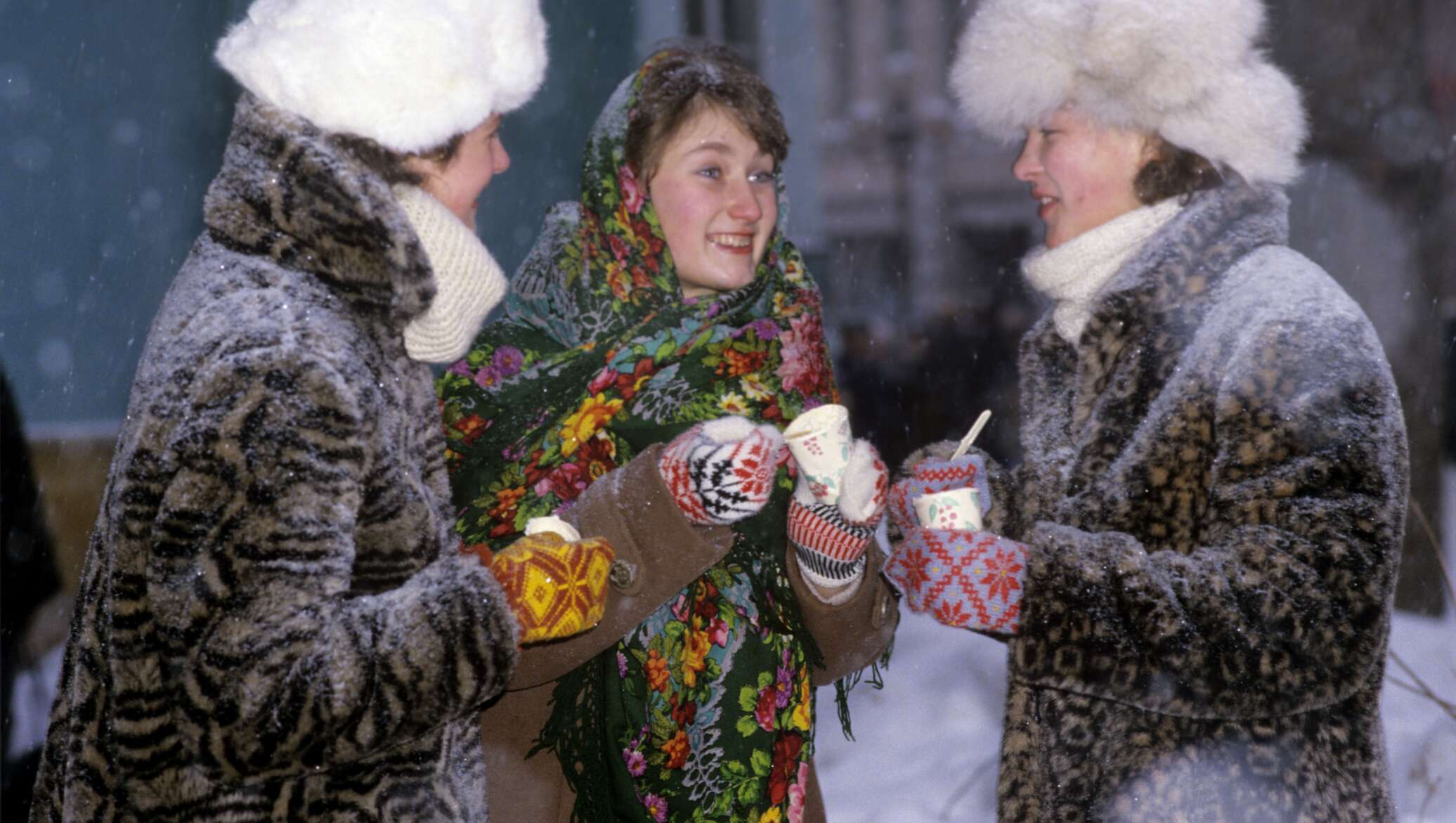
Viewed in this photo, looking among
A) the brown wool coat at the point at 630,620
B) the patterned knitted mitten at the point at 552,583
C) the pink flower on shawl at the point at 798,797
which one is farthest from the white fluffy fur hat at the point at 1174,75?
the pink flower on shawl at the point at 798,797

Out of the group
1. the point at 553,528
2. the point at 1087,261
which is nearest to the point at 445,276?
the point at 553,528

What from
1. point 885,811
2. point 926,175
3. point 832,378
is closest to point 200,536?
point 832,378

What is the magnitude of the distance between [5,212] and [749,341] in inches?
127

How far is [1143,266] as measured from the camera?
6.08 ft

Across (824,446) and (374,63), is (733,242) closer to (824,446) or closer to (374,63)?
(824,446)

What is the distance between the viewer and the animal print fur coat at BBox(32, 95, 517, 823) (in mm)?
1325

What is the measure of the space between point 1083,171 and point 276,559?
153 cm

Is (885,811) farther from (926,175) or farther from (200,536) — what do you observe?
(926,175)

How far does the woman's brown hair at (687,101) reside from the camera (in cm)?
248

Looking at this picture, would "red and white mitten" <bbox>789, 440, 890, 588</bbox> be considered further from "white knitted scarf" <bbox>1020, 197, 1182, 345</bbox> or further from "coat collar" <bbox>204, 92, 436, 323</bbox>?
"coat collar" <bbox>204, 92, 436, 323</bbox>

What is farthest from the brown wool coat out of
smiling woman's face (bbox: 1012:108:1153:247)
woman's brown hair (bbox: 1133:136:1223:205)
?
woman's brown hair (bbox: 1133:136:1223:205)

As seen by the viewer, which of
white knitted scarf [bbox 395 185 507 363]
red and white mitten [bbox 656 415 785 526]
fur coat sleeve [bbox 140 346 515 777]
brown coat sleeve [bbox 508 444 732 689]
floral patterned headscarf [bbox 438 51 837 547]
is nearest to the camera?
fur coat sleeve [bbox 140 346 515 777]

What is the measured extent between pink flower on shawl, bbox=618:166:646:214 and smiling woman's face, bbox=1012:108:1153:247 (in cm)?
84

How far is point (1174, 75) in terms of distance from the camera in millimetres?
1941
